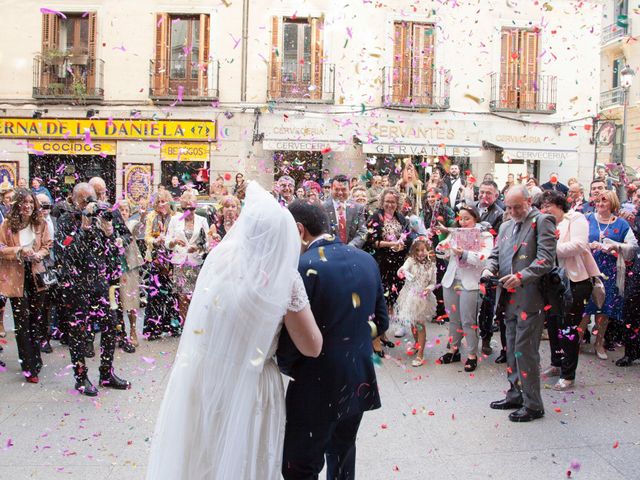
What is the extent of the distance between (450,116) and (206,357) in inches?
631

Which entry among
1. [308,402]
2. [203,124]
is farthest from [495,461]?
[203,124]

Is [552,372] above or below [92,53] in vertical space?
below

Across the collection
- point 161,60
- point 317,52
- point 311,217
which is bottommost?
point 311,217

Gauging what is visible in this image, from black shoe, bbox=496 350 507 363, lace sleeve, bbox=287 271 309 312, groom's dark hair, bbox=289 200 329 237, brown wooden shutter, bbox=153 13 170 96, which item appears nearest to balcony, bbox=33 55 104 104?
brown wooden shutter, bbox=153 13 170 96

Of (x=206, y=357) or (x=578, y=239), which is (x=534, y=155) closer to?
(x=578, y=239)

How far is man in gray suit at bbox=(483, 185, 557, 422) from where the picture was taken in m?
4.81

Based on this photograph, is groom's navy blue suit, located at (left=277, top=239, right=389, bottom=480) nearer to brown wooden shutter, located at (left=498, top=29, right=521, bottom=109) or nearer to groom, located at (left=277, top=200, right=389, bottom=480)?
groom, located at (left=277, top=200, right=389, bottom=480)

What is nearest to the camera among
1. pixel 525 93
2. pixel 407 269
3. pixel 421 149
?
pixel 407 269

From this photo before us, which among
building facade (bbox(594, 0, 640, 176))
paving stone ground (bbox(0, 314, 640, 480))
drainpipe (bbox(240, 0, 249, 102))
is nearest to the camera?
paving stone ground (bbox(0, 314, 640, 480))

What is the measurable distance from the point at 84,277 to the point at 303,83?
42.1 ft

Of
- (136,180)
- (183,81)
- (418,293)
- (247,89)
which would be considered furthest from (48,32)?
(418,293)

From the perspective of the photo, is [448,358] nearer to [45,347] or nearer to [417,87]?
[45,347]

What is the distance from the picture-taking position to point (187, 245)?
7520 mm

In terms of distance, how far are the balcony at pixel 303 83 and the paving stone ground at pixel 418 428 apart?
1196 centimetres
